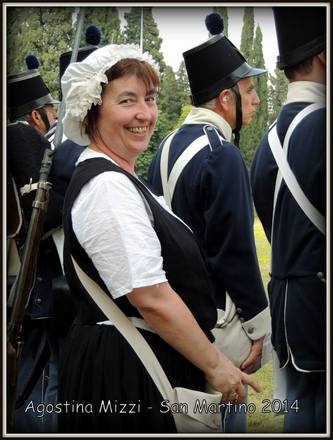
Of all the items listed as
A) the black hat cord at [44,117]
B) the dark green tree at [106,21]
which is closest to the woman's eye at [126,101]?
the dark green tree at [106,21]

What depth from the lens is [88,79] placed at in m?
2.46

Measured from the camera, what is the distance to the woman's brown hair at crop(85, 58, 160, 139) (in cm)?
248

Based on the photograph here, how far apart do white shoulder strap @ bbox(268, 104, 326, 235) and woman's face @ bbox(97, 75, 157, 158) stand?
2.04 ft

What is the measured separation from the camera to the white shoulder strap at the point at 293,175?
8.86 ft

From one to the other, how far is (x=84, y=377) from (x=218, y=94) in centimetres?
167

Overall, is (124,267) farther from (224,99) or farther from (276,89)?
(276,89)

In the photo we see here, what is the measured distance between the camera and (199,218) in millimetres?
3324

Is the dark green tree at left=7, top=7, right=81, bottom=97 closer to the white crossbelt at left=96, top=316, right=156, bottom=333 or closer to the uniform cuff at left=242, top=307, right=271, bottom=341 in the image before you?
the white crossbelt at left=96, top=316, right=156, bottom=333

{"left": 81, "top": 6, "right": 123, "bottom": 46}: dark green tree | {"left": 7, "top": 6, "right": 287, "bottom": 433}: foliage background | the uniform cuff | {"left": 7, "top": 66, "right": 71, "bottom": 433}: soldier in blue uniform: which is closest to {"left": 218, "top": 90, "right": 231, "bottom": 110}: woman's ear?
{"left": 7, "top": 6, "right": 287, "bottom": 433}: foliage background

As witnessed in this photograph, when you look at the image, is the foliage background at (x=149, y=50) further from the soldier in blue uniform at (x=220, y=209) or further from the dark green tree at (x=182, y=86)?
the soldier in blue uniform at (x=220, y=209)

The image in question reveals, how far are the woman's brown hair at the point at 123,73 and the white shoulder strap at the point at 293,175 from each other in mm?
619

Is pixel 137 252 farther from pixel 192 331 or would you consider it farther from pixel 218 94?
pixel 218 94

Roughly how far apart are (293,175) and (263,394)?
0.92 meters

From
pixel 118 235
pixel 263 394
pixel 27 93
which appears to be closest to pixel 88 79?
pixel 118 235
